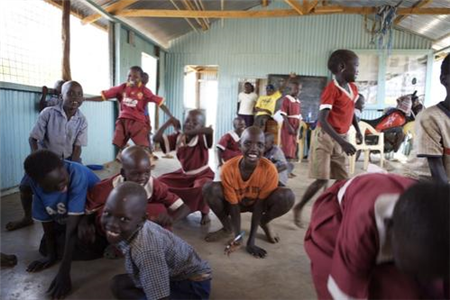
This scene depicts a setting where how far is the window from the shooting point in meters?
3.76

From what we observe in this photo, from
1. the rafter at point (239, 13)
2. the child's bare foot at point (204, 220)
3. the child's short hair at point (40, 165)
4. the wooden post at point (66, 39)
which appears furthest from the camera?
the rafter at point (239, 13)

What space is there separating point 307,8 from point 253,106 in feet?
7.29

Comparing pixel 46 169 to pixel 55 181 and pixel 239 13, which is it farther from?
pixel 239 13

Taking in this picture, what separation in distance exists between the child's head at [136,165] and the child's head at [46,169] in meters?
0.34

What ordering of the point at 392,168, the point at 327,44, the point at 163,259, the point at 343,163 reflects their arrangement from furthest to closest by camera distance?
the point at 327,44, the point at 392,168, the point at 343,163, the point at 163,259

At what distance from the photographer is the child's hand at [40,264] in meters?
1.92

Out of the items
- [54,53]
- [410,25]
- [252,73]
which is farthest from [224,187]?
[410,25]

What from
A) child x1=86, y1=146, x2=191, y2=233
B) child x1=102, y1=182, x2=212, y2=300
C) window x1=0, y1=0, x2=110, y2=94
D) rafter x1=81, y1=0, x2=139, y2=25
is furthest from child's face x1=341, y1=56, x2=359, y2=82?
rafter x1=81, y1=0, x2=139, y2=25

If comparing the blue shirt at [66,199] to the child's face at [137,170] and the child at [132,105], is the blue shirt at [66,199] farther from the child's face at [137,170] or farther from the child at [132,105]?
the child at [132,105]

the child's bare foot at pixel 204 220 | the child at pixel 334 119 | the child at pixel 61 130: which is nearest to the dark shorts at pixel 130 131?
the child at pixel 61 130

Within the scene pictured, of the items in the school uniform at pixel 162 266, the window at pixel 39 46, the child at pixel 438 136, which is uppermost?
the window at pixel 39 46

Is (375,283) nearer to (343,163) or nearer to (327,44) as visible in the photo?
(343,163)

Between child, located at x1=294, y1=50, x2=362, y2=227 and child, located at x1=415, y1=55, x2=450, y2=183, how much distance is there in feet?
3.03

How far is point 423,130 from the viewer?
1.76m
